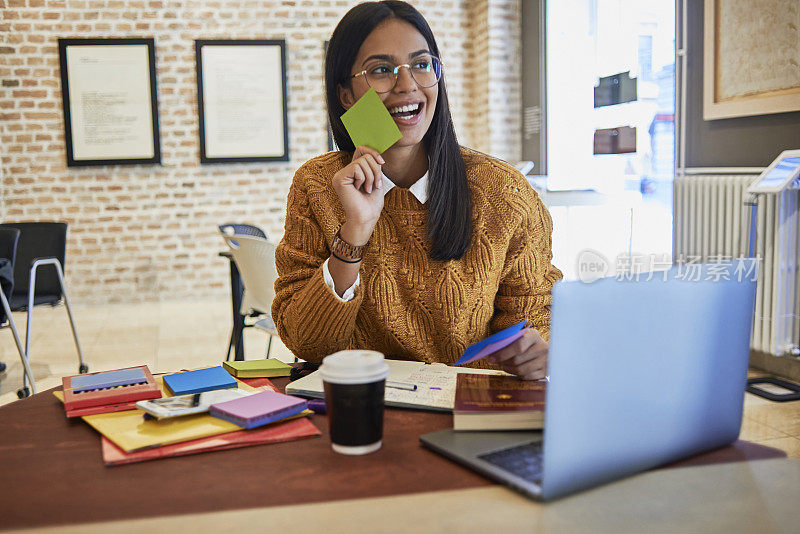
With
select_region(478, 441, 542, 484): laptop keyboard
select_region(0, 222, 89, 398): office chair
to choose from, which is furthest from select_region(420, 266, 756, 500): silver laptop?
select_region(0, 222, 89, 398): office chair

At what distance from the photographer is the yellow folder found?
2.87ft

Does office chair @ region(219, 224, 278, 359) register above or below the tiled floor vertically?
above

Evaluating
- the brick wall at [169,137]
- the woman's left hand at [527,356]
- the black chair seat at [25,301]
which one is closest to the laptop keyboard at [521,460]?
the woman's left hand at [527,356]

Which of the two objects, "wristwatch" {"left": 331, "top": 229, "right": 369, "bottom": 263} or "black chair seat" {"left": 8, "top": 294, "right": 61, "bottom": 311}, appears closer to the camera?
"wristwatch" {"left": 331, "top": 229, "right": 369, "bottom": 263}

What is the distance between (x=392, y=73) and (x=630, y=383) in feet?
3.13

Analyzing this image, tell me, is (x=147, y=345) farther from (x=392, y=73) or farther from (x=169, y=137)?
(x=392, y=73)

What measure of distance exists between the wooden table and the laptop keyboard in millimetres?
28

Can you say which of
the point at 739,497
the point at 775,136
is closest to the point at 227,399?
the point at 739,497

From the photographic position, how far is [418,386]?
1086mm

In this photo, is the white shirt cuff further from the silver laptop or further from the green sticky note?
the silver laptop

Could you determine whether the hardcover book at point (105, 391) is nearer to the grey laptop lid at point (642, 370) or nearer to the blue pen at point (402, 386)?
the blue pen at point (402, 386)

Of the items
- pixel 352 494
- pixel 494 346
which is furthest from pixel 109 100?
pixel 352 494

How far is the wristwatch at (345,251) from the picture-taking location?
53.2 inches

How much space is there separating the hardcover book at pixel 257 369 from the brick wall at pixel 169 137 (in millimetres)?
4866
